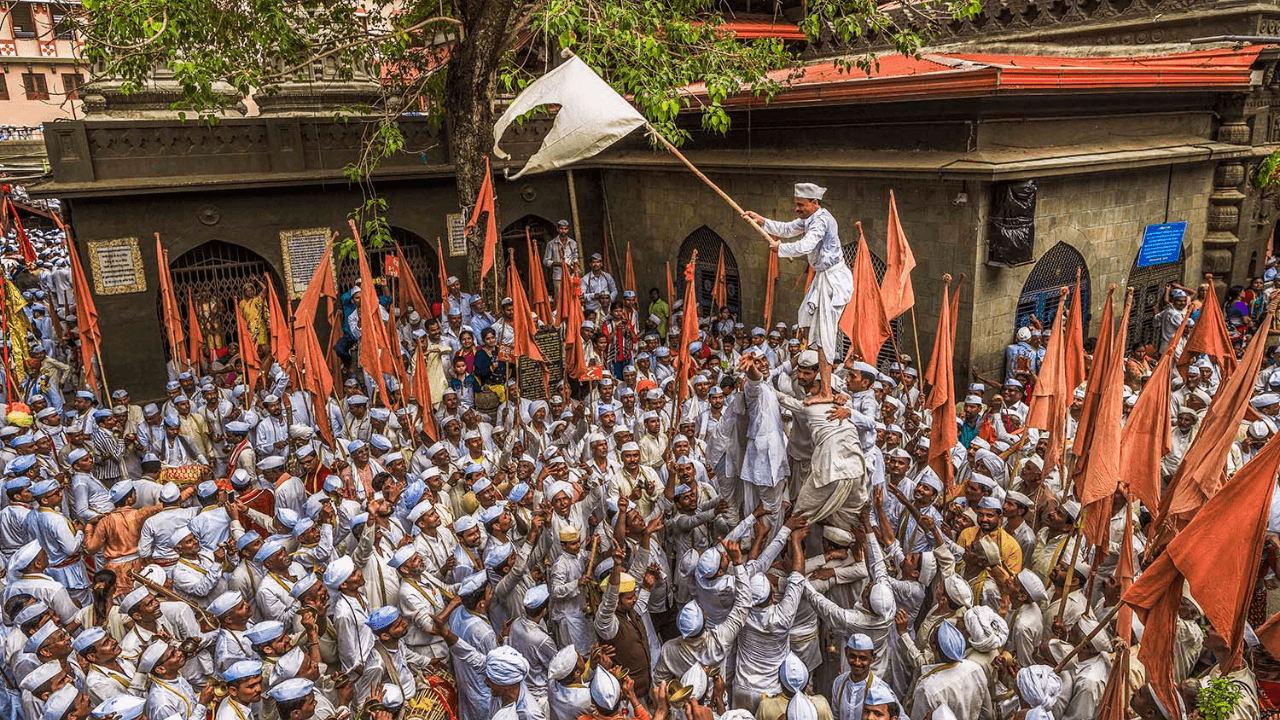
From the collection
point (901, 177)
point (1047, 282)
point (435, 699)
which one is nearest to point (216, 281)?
point (901, 177)

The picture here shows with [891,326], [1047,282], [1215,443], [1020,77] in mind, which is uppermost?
[1020,77]

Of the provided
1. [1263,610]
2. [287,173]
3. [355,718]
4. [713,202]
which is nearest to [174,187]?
[287,173]

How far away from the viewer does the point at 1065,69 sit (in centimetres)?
1119

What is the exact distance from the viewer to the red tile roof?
1067cm

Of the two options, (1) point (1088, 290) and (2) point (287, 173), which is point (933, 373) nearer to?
(1) point (1088, 290)

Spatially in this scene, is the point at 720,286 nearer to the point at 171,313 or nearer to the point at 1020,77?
the point at 1020,77

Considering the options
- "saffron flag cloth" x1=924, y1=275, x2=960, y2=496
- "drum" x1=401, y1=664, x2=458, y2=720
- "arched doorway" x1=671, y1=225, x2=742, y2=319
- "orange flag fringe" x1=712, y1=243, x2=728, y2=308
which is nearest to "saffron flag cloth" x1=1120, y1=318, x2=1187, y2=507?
"saffron flag cloth" x1=924, y1=275, x2=960, y2=496

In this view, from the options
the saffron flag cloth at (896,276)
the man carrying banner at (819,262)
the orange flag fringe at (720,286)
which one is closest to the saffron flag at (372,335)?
the man carrying banner at (819,262)

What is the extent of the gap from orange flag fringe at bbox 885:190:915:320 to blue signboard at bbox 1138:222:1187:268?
7.15 m

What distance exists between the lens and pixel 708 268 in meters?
15.9

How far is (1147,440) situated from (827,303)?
2311mm

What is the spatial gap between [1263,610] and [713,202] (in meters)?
10.5

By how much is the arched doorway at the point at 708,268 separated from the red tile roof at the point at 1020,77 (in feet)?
8.60

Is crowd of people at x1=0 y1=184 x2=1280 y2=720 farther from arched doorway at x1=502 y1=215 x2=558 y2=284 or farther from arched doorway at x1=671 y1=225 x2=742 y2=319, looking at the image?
arched doorway at x1=502 y1=215 x2=558 y2=284
